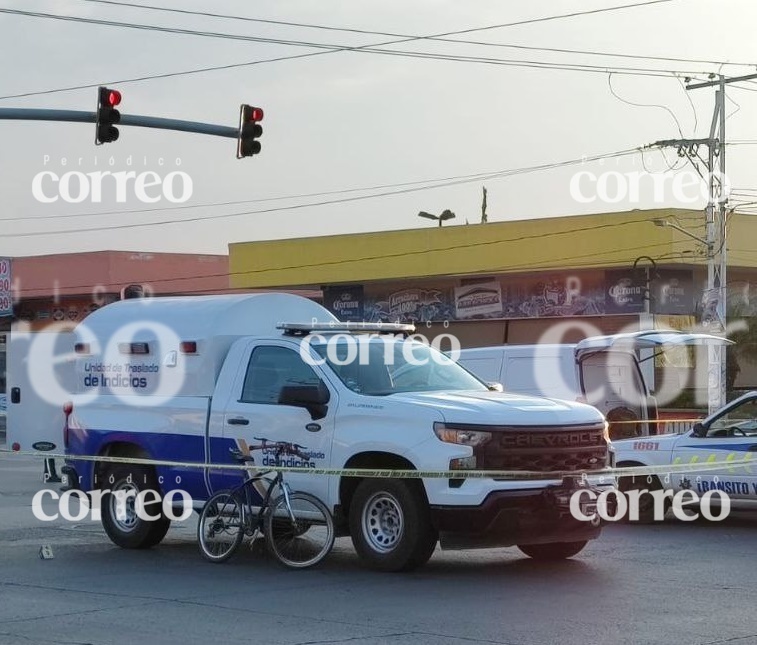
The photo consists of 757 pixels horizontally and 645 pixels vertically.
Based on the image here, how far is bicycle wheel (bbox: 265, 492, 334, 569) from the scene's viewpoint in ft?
40.4

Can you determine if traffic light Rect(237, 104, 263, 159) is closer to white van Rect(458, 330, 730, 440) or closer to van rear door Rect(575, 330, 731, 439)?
white van Rect(458, 330, 730, 440)

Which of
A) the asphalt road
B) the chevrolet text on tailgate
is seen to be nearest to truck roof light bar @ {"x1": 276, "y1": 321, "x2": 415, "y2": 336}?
the chevrolet text on tailgate

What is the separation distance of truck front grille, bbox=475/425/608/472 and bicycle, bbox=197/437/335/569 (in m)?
1.65

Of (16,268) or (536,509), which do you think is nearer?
(536,509)

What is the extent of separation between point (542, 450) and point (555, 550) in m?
1.53

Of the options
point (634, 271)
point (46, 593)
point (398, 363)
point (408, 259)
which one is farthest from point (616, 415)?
point (408, 259)

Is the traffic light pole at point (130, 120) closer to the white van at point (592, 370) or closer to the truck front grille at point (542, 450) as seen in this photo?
the white van at point (592, 370)

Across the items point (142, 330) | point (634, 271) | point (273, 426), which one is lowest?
point (273, 426)

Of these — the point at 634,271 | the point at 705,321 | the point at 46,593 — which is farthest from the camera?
the point at 634,271

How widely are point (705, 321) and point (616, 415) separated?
674 inches

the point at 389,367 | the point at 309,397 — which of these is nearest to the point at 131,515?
the point at 309,397

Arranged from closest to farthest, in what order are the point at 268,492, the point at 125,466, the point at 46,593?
the point at 46,593 → the point at 268,492 → the point at 125,466

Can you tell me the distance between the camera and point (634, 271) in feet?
147

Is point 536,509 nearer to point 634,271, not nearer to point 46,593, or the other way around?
point 46,593
